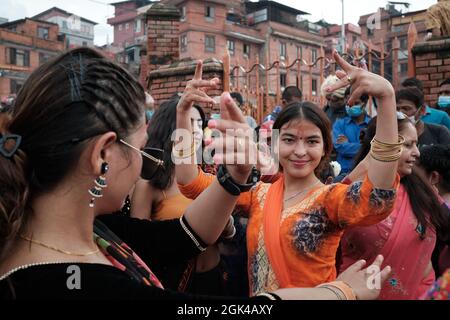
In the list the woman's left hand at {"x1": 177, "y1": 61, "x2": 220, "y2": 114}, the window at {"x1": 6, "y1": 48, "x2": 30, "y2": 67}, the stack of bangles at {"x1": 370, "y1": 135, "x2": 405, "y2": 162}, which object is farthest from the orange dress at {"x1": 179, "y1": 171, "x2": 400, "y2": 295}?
the window at {"x1": 6, "y1": 48, "x2": 30, "y2": 67}

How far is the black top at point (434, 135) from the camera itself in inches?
147

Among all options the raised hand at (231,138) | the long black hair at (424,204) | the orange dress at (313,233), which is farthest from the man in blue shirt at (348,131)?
the raised hand at (231,138)

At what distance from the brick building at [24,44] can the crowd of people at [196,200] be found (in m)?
32.4

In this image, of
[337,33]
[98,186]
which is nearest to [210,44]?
[337,33]

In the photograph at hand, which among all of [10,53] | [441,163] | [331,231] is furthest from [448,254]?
[10,53]

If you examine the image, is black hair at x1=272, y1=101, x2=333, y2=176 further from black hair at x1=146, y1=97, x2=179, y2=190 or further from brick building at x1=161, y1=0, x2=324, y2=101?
brick building at x1=161, y1=0, x2=324, y2=101

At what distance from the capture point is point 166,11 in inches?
292

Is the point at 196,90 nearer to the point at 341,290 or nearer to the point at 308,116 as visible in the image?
the point at 308,116

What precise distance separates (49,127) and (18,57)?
37.7 metres

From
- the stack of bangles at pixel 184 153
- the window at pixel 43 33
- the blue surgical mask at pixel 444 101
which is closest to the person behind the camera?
the stack of bangles at pixel 184 153

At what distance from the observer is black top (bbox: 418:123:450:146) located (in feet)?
12.3

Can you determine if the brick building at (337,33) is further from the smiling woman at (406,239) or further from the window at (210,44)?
the smiling woman at (406,239)
